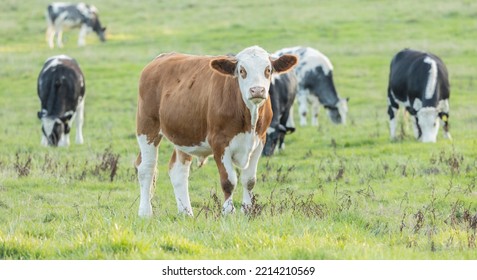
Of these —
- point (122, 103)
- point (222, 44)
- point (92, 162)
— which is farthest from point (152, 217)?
point (222, 44)

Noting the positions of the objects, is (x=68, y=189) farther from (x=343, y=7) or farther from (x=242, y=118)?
(x=343, y=7)

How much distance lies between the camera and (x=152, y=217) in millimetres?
9484

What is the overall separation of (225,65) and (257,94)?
669mm

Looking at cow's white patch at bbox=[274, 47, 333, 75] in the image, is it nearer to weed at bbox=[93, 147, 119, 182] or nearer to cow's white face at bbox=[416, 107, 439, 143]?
cow's white face at bbox=[416, 107, 439, 143]

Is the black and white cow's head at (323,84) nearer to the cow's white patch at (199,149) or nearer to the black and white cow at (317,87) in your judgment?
the black and white cow at (317,87)

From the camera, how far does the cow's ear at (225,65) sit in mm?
9305

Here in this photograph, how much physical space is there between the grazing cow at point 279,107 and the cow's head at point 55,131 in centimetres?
475

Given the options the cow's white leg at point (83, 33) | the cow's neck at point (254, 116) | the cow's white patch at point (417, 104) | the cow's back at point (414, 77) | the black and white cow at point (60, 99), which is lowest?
the cow's white leg at point (83, 33)

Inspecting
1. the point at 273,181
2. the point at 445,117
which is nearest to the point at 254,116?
the point at 273,181

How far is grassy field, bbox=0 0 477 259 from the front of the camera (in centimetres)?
748

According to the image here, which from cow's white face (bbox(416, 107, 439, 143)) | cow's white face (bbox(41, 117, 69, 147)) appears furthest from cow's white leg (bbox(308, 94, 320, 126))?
cow's white face (bbox(41, 117, 69, 147))

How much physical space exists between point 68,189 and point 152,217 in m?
2.93

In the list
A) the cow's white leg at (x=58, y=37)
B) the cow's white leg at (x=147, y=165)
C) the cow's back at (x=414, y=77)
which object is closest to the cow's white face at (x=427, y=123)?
the cow's back at (x=414, y=77)

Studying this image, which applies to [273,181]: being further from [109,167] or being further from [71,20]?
[71,20]
